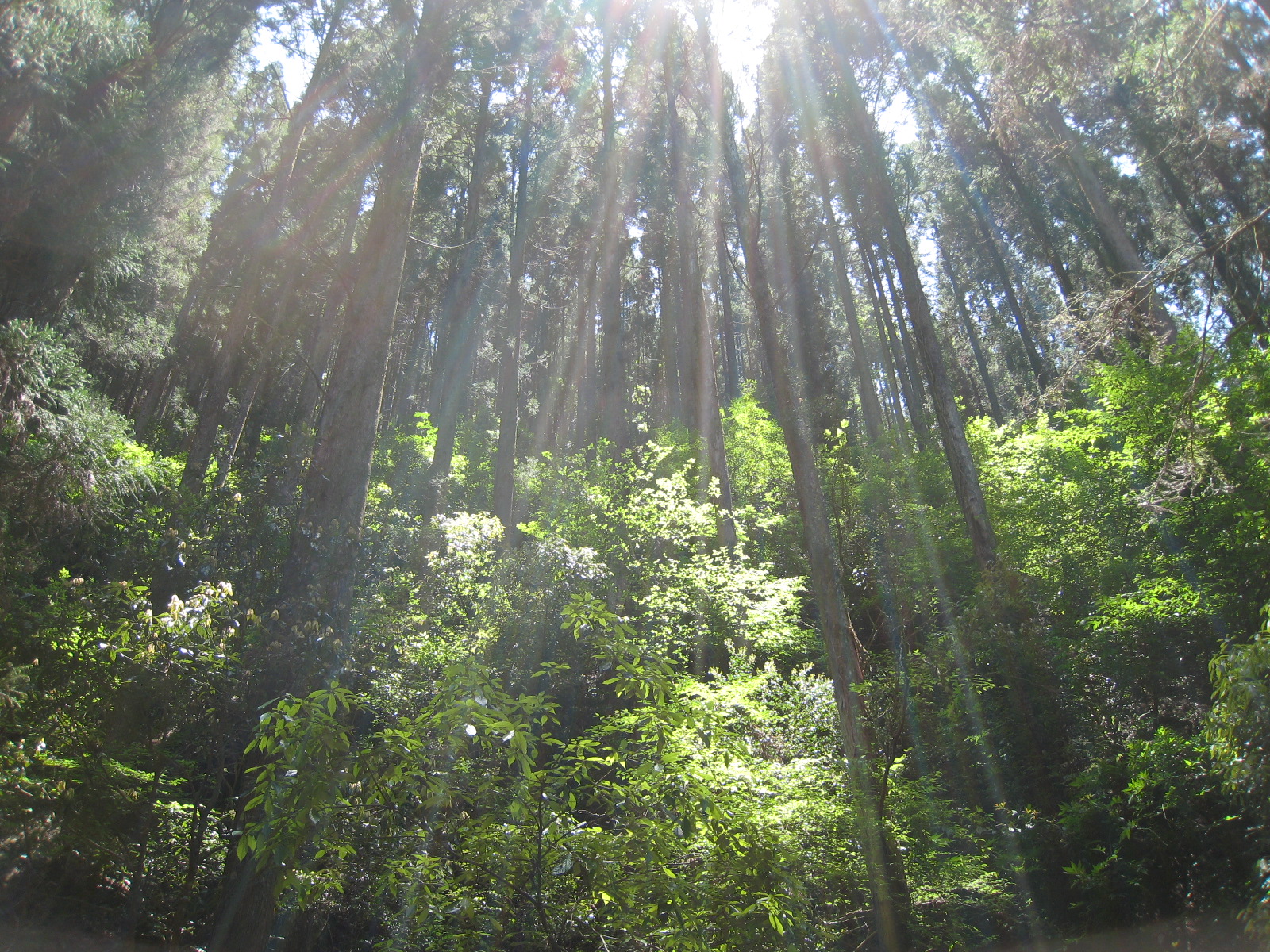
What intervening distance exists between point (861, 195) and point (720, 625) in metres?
10.9

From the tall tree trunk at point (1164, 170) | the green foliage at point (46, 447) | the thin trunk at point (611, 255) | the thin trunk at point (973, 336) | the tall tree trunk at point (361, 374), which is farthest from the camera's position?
the thin trunk at point (973, 336)

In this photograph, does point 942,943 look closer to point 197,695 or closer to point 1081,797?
point 1081,797

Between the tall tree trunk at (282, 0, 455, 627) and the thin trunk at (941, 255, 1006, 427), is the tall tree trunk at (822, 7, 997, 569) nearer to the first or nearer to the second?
the tall tree trunk at (282, 0, 455, 627)

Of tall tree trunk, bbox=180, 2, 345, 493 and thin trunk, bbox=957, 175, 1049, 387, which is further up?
thin trunk, bbox=957, 175, 1049, 387

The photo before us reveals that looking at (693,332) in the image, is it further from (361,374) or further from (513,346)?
(361,374)

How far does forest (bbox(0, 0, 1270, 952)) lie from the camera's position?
354 cm

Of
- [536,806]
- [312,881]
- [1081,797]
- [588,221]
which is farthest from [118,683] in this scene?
[588,221]

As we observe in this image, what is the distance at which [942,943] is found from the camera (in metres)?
5.66

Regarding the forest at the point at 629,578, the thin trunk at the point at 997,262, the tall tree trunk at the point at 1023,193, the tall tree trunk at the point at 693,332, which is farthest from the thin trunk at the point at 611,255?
the thin trunk at the point at 997,262

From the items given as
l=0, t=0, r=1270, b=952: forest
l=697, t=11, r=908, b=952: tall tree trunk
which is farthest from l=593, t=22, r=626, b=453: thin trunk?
l=697, t=11, r=908, b=952: tall tree trunk

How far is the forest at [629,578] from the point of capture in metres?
3.54

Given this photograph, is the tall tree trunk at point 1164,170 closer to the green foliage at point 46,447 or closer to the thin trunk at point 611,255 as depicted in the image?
the thin trunk at point 611,255

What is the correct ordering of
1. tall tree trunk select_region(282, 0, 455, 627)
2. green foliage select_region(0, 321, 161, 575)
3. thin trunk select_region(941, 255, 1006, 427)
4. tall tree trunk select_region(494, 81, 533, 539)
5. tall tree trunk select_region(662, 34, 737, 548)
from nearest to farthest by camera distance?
green foliage select_region(0, 321, 161, 575) < tall tree trunk select_region(282, 0, 455, 627) < tall tree trunk select_region(662, 34, 737, 548) < tall tree trunk select_region(494, 81, 533, 539) < thin trunk select_region(941, 255, 1006, 427)

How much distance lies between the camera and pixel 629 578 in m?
11.0
